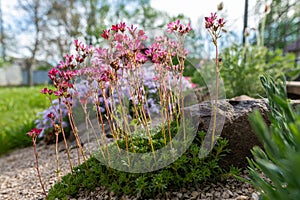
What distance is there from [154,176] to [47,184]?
1.02m

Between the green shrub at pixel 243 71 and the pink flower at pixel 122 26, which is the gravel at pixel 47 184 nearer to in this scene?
the pink flower at pixel 122 26

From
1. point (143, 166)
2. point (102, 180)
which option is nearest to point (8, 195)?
point (102, 180)

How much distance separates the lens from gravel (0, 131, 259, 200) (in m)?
1.43

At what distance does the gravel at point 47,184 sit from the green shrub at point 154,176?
45mm

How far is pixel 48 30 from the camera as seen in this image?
1509 centimetres

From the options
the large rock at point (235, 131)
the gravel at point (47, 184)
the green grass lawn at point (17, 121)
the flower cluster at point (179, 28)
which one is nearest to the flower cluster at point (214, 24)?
the flower cluster at point (179, 28)

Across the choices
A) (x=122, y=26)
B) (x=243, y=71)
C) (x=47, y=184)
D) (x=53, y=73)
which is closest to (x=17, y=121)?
(x=47, y=184)

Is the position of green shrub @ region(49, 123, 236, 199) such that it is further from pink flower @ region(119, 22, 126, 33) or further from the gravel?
pink flower @ region(119, 22, 126, 33)

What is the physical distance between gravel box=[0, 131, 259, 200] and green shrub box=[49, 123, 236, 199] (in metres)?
0.05

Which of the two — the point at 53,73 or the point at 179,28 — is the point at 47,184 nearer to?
the point at 53,73

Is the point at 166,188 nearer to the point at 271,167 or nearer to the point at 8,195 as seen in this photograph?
the point at 271,167

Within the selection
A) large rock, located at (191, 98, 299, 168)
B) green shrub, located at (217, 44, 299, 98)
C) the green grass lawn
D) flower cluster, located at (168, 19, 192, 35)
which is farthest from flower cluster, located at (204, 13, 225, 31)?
the green grass lawn

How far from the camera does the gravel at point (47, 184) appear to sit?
1427mm

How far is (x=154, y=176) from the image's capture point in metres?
1.43
